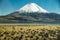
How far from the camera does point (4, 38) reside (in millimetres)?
16922

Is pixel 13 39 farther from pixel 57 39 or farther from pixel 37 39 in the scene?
pixel 57 39

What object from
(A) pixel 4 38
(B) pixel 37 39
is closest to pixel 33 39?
(B) pixel 37 39

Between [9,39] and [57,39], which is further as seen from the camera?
[57,39]

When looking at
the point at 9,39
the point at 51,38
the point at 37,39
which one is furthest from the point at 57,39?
the point at 9,39

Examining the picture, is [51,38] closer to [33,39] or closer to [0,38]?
[33,39]

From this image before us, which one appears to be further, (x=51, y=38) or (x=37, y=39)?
(x=51, y=38)

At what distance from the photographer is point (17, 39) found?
663 inches

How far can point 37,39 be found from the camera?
663 inches

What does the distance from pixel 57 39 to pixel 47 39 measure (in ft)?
3.17

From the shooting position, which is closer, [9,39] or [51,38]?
[9,39]

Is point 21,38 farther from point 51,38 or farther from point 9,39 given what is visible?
point 51,38

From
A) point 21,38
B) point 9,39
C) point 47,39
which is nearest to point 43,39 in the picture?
point 47,39

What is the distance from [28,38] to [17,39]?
39.3 inches

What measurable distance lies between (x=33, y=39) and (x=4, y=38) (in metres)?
2.55
